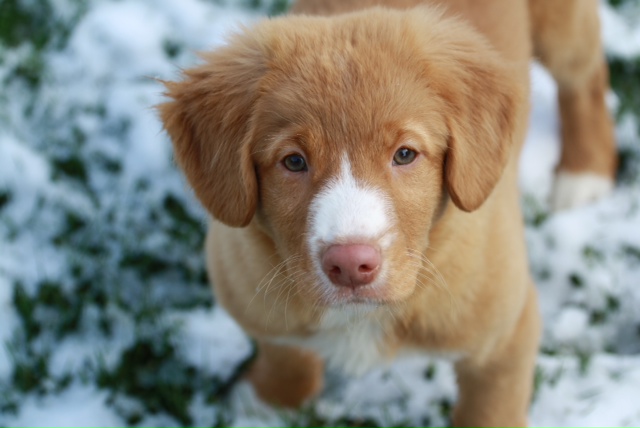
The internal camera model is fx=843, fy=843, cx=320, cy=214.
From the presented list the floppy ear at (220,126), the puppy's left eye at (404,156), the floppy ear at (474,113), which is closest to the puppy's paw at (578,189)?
the floppy ear at (474,113)

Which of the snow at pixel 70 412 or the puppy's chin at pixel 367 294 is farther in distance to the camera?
the snow at pixel 70 412

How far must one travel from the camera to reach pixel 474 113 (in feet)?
8.22

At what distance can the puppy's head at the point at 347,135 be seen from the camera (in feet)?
7.47

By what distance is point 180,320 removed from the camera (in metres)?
3.79

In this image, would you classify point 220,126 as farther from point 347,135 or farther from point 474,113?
point 474,113

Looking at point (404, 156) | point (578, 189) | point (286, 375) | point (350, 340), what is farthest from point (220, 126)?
point (578, 189)

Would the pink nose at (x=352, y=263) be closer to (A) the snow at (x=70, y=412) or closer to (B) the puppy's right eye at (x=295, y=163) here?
(B) the puppy's right eye at (x=295, y=163)

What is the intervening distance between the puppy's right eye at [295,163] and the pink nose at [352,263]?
286mm

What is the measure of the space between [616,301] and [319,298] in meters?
1.91

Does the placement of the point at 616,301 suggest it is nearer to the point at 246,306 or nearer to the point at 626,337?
the point at 626,337

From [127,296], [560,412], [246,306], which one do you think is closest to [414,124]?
[246,306]

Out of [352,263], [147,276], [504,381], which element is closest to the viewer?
[352,263]

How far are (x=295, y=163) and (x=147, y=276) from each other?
187 cm

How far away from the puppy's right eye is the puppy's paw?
237 centimetres
